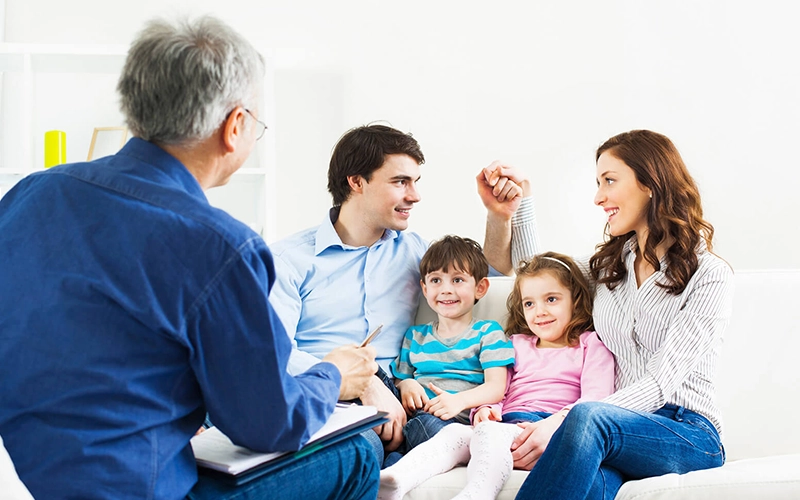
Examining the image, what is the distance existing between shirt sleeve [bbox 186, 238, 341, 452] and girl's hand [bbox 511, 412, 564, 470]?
2.61ft

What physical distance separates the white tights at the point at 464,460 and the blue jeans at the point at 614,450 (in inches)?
4.5

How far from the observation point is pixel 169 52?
1230 mm

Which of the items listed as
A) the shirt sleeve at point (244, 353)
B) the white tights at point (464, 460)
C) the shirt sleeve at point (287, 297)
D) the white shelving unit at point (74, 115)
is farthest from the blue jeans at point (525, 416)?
the white shelving unit at point (74, 115)

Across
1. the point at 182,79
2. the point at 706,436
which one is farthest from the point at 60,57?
the point at 706,436

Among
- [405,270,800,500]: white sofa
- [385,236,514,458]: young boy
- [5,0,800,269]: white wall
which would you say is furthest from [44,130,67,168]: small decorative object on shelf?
[405,270,800,500]: white sofa

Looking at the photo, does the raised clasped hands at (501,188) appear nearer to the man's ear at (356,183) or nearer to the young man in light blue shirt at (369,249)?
the young man in light blue shirt at (369,249)

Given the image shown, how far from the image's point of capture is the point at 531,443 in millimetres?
1843

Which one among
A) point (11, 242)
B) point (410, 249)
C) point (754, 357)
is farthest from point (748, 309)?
point (11, 242)

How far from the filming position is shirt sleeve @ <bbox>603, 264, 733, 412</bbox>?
5.98 ft

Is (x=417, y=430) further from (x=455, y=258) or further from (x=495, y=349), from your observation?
(x=455, y=258)

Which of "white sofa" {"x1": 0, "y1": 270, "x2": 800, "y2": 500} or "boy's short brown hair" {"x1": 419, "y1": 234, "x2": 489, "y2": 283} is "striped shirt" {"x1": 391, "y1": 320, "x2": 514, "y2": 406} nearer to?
"boy's short brown hair" {"x1": 419, "y1": 234, "x2": 489, "y2": 283}

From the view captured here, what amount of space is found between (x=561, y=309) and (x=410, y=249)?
534 millimetres

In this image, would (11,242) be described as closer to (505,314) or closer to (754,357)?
(505,314)

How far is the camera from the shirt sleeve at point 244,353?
44.8 inches
